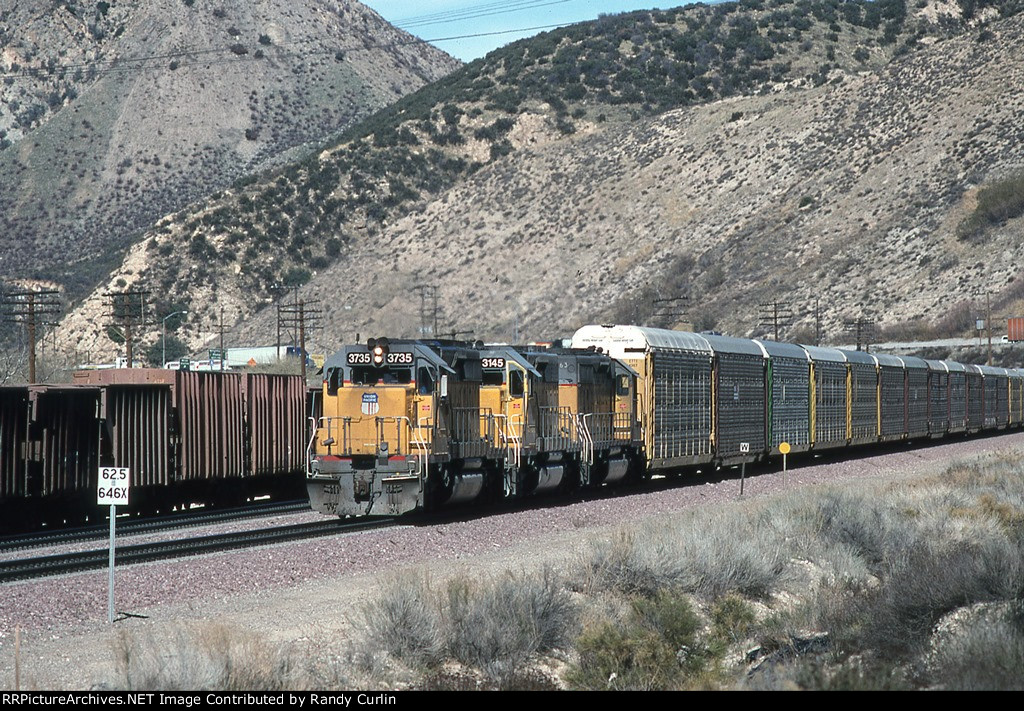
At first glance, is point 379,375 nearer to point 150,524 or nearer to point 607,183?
point 150,524

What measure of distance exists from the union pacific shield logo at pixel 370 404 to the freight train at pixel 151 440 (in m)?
1.45

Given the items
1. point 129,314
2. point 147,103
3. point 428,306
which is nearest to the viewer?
point 129,314

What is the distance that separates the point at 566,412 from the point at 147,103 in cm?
13661

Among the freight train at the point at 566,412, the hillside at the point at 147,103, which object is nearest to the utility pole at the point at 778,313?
the freight train at the point at 566,412

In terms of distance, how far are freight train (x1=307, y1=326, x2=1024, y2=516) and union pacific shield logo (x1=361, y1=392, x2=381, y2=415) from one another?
0.02 meters

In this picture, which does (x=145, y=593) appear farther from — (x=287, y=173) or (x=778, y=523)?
(x=287, y=173)

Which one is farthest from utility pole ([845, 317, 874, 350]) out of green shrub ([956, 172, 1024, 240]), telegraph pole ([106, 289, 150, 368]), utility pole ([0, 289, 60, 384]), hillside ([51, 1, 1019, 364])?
utility pole ([0, 289, 60, 384])

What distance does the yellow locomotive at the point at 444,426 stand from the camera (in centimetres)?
2111

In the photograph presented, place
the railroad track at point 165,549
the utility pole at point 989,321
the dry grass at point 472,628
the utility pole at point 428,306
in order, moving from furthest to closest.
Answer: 1. the utility pole at point 428,306
2. the utility pole at point 989,321
3. the railroad track at point 165,549
4. the dry grass at point 472,628

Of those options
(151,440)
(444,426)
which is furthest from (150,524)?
(444,426)

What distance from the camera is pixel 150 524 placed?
80.3ft

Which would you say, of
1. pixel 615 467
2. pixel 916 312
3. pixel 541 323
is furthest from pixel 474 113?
pixel 615 467

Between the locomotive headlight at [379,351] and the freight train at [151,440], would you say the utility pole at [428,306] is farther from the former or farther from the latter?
the locomotive headlight at [379,351]

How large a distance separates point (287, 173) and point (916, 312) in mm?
62678
